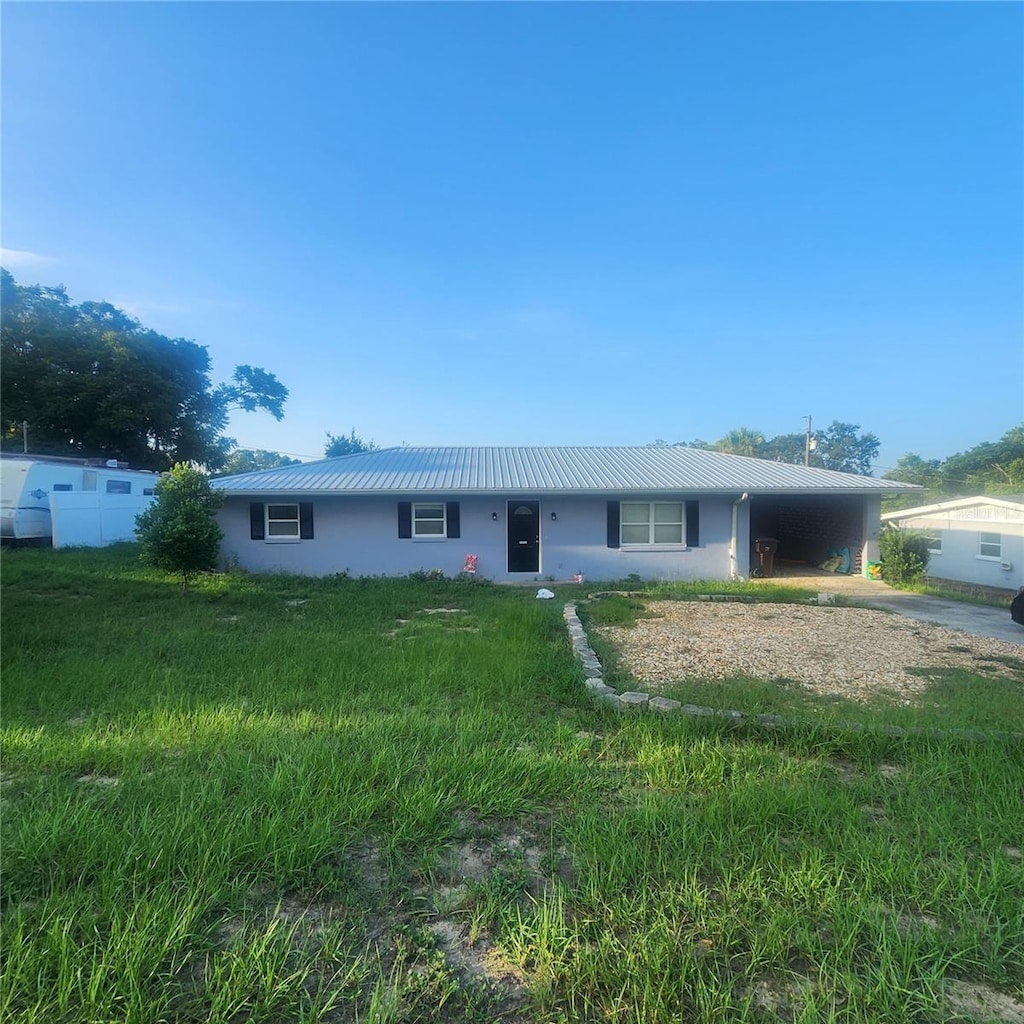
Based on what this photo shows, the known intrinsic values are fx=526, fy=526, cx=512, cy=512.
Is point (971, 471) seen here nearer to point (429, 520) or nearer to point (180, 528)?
point (429, 520)

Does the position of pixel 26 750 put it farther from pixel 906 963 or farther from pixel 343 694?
pixel 906 963

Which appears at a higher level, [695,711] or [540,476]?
[540,476]

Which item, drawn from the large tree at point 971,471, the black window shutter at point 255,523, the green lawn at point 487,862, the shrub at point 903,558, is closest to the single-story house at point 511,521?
the black window shutter at point 255,523

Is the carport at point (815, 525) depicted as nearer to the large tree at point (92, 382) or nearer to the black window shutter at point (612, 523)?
the black window shutter at point (612, 523)

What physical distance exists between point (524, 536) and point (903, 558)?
31.5 feet

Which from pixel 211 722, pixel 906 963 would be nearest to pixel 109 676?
pixel 211 722

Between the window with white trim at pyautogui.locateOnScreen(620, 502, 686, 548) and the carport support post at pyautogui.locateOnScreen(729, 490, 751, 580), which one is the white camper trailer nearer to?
the window with white trim at pyautogui.locateOnScreen(620, 502, 686, 548)

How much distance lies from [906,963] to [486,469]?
13128mm

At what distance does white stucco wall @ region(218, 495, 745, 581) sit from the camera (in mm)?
12945

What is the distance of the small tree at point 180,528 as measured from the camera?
9.95 metres

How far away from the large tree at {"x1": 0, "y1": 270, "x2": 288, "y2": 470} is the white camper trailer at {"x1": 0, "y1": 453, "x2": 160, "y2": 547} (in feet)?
39.1

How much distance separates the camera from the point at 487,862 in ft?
8.47

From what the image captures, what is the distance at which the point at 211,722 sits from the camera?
4012mm

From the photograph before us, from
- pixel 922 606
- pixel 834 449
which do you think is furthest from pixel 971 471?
pixel 922 606
